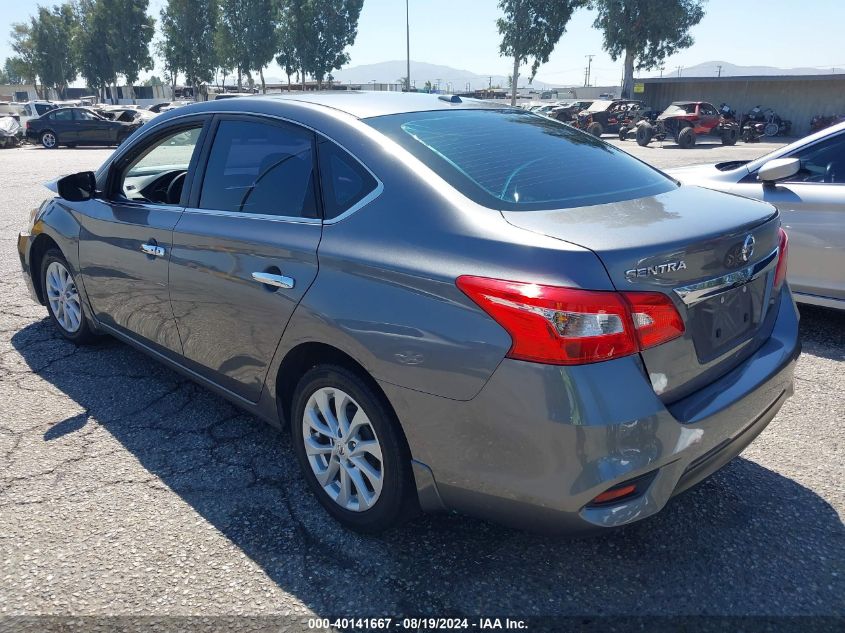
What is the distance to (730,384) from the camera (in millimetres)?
2217

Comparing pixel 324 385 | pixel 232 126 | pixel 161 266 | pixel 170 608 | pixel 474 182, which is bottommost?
pixel 170 608

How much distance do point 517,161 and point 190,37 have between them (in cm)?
7016

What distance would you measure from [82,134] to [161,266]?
93.8ft

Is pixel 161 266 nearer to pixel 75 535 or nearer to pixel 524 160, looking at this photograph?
pixel 75 535

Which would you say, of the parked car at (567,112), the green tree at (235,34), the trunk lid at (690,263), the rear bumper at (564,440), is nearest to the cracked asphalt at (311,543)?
the rear bumper at (564,440)

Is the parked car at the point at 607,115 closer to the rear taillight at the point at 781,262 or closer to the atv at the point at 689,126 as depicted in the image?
the atv at the point at 689,126

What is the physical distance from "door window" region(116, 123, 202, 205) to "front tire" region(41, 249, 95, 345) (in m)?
0.74

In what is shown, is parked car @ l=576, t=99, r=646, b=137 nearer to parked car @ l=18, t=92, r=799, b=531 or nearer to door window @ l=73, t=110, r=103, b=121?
door window @ l=73, t=110, r=103, b=121

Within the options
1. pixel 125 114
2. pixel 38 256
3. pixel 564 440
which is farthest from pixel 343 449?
pixel 125 114

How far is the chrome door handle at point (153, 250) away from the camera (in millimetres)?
3219

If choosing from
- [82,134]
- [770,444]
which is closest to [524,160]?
[770,444]

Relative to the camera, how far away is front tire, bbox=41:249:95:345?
4320 millimetres

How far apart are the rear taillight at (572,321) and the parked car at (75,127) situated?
29252 mm

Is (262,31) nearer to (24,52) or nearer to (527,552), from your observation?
(24,52)
